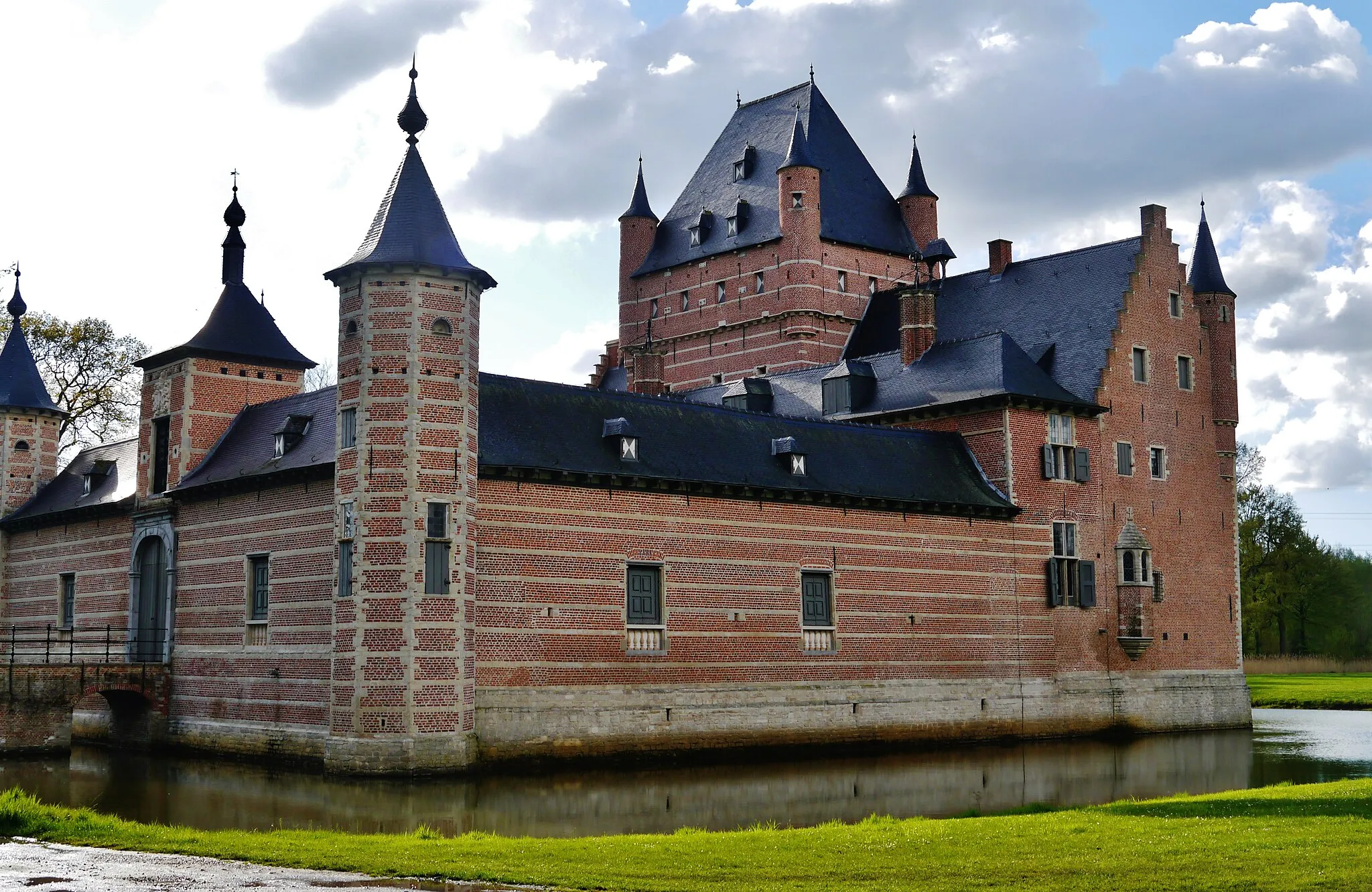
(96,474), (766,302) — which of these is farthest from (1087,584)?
(96,474)

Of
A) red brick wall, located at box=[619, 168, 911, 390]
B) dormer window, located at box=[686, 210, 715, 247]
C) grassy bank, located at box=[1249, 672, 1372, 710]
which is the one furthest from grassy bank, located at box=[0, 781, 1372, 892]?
dormer window, located at box=[686, 210, 715, 247]

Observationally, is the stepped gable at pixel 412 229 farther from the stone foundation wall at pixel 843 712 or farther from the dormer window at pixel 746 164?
the dormer window at pixel 746 164

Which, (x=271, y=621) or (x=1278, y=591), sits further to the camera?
(x=1278, y=591)

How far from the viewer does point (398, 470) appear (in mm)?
23312

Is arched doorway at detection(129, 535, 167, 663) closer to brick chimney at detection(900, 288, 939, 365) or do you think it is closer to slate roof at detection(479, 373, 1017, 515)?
slate roof at detection(479, 373, 1017, 515)

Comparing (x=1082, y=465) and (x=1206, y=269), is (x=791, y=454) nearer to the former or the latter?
(x=1082, y=465)

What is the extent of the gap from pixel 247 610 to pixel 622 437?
23.6 ft

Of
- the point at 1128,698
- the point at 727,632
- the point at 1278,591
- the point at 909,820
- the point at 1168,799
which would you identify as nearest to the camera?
the point at 909,820

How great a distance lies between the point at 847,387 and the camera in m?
34.9

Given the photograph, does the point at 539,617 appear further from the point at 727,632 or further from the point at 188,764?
the point at 188,764

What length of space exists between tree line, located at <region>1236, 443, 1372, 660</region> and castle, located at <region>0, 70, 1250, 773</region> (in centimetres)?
2361

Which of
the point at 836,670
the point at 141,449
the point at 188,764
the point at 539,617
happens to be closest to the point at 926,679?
the point at 836,670

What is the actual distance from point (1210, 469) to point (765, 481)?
48.2 ft

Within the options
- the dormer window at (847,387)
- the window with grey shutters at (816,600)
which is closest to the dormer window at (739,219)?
the dormer window at (847,387)
